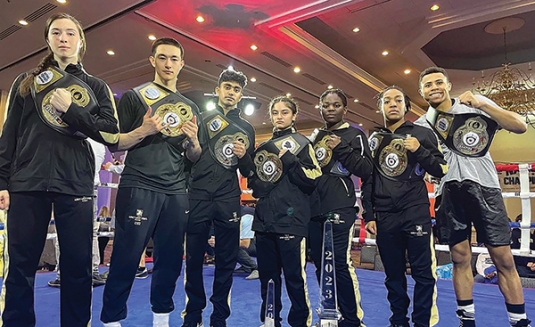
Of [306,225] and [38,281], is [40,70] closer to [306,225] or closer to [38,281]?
[306,225]

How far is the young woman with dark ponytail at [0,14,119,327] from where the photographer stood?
4.76ft

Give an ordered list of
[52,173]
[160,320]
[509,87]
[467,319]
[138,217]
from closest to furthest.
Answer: [52,173]
[138,217]
[160,320]
[467,319]
[509,87]

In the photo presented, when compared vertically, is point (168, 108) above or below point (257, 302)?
above

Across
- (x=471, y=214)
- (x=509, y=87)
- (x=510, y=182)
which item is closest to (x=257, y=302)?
(x=471, y=214)

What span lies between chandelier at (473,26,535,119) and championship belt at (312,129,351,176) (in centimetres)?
621

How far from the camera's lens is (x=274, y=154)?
2.31 meters

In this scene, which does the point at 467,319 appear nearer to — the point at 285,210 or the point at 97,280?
the point at 285,210

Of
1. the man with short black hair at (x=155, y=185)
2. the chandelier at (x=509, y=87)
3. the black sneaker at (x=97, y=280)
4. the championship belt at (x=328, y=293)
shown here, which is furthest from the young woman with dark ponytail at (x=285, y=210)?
the chandelier at (x=509, y=87)

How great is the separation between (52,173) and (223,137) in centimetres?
98

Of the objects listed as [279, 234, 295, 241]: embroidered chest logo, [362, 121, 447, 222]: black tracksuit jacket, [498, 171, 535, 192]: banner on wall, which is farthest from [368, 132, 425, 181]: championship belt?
[498, 171, 535, 192]: banner on wall

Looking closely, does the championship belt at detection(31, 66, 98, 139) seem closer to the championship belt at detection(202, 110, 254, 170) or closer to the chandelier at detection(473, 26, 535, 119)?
the championship belt at detection(202, 110, 254, 170)

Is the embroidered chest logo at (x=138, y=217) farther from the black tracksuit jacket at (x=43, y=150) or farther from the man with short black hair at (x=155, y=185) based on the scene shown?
the black tracksuit jacket at (x=43, y=150)

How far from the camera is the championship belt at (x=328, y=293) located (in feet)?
1.84

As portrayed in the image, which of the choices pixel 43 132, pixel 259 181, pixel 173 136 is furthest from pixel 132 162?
pixel 259 181
